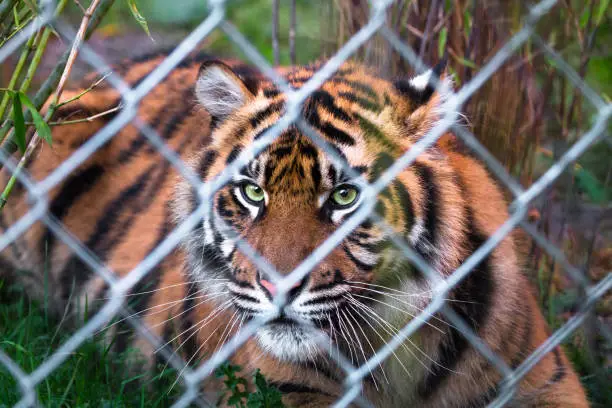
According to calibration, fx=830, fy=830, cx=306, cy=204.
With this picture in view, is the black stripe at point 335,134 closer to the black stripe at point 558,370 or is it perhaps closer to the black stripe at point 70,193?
the black stripe at point 558,370

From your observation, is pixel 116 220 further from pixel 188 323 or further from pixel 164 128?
pixel 188 323

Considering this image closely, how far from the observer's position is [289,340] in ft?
7.43

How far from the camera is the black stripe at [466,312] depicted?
7.88 ft

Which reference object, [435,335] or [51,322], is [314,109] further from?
[51,322]

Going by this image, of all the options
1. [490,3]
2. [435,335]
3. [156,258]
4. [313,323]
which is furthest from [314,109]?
[490,3]

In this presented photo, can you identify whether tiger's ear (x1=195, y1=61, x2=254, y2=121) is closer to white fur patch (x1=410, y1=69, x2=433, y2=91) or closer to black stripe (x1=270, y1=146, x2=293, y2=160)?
black stripe (x1=270, y1=146, x2=293, y2=160)

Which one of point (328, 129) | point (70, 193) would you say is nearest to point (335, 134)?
point (328, 129)

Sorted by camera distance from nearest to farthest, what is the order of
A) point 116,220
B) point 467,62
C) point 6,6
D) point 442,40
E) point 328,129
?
point 6,6, point 328,129, point 442,40, point 467,62, point 116,220

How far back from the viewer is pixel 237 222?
7.88 ft

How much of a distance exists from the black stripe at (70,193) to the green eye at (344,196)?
154 centimetres

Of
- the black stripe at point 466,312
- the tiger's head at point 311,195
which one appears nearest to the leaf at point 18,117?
the tiger's head at point 311,195

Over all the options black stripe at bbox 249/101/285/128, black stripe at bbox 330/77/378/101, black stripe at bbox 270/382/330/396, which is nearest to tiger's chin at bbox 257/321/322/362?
black stripe at bbox 270/382/330/396

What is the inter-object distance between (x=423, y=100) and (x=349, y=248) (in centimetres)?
47

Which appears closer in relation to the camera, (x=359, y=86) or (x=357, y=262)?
(x=357, y=262)
